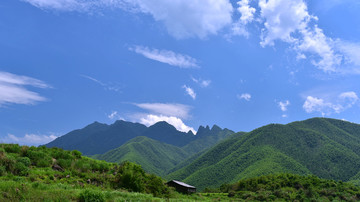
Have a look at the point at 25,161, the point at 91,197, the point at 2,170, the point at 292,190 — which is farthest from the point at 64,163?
the point at 292,190

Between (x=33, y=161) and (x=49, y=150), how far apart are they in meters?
3.84

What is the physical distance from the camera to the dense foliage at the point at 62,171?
2028cm

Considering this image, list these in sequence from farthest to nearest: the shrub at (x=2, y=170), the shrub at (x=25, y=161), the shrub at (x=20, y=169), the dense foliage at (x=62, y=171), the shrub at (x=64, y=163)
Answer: the shrub at (x=64, y=163)
the shrub at (x=25, y=161)
the shrub at (x=20, y=169)
the dense foliage at (x=62, y=171)
the shrub at (x=2, y=170)

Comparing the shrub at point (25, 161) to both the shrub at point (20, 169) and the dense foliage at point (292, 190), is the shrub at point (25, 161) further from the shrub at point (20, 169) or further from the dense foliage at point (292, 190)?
the dense foliage at point (292, 190)

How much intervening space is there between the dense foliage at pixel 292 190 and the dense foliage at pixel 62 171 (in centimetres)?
5565

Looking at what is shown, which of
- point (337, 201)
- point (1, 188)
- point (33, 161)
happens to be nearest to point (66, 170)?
point (33, 161)

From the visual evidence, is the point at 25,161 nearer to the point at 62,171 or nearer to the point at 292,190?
the point at 62,171

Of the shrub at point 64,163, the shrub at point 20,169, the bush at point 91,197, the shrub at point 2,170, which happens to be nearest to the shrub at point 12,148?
the shrub at point 20,169

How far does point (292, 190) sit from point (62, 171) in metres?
91.3

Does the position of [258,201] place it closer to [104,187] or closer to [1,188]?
[104,187]

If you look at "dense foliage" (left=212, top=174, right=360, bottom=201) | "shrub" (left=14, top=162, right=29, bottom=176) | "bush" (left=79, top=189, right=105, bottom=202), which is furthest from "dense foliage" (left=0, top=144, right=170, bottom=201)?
"dense foliage" (left=212, top=174, right=360, bottom=201)

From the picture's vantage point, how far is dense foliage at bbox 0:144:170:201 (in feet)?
66.5

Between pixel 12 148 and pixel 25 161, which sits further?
pixel 12 148

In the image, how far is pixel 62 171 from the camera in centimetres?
2416
